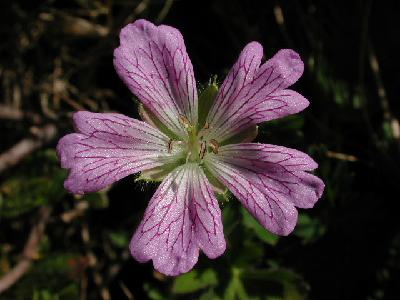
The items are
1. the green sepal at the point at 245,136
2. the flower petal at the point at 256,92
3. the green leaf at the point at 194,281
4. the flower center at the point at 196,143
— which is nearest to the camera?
the flower petal at the point at 256,92

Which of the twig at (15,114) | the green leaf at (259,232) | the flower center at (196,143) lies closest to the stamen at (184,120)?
the flower center at (196,143)

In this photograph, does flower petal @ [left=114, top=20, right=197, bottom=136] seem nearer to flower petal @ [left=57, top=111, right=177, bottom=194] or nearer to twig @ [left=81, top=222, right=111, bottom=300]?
flower petal @ [left=57, top=111, right=177, bottom=194]

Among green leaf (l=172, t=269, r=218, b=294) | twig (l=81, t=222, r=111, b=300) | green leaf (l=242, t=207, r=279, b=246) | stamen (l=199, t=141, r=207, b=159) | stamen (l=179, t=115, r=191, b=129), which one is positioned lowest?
twig (l=81, t=222, r=111, b=300)

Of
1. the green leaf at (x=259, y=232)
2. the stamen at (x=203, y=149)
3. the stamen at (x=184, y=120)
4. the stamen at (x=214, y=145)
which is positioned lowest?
the green leaf at (x=259, y=232)

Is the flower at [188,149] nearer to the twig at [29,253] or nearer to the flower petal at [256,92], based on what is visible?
the flower petal at [256,92]

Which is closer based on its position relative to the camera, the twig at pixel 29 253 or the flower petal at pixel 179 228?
the flower petal at pixel 179 228

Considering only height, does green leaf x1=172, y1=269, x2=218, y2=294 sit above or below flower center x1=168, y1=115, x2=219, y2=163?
below

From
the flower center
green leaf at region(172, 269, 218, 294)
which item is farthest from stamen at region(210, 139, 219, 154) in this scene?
green leaf at region(172, 269, 218, 294)
